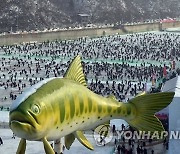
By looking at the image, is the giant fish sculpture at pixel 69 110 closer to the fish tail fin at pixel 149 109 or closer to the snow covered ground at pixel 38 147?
the fish tail fin at pixel 149 109

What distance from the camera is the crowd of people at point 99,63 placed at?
4512 cm

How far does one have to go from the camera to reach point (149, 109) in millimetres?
8805

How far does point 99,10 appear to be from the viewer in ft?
426

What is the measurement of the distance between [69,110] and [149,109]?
5.93ft

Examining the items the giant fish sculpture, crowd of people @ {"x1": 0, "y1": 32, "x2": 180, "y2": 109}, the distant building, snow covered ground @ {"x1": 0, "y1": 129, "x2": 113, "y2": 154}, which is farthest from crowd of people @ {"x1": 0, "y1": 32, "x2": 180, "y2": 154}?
the distant building

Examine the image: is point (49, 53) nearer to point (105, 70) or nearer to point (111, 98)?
point (105, 70)

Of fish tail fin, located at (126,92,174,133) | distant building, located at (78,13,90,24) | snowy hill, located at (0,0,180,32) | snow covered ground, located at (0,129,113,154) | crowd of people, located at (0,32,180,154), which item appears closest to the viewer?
fish tail fin, located at (126,92,174,133)

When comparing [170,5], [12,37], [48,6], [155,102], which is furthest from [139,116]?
[170,5]

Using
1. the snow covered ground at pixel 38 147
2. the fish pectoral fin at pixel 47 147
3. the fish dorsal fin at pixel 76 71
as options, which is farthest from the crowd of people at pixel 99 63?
the fish pectoral fin at pixel 47 147

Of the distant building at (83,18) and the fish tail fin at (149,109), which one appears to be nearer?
the fish tail fin at (149,109)

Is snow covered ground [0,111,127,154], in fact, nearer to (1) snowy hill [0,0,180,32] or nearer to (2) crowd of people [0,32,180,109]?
(2) crowd of people [0,32,180,109]

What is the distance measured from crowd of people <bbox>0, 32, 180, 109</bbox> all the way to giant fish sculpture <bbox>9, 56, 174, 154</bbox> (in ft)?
96.1

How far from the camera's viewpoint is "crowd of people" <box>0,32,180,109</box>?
148ft

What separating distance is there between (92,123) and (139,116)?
109cm
